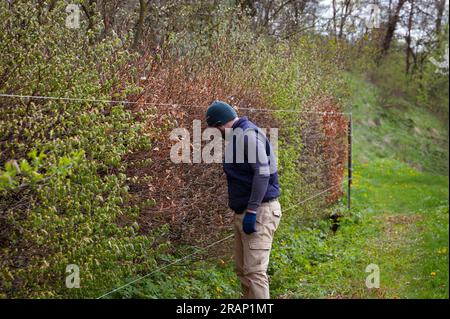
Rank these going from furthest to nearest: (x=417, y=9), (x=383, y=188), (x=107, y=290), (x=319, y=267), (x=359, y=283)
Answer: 1. (x=417, y=9)
2. (x=383, y=188)
3. (x=319, y=267)
4. (x=359, y=283)
5. (x=107, y=290)

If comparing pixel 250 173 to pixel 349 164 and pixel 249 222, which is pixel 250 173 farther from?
pixel 349 164

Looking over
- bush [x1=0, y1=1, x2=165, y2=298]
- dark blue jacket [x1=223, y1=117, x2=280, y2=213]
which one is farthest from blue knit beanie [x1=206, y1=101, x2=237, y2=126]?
bush [x1=0, y1=1, x2=165, y2=298]

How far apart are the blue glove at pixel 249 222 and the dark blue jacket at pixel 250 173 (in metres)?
0.07

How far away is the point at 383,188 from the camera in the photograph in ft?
63.0

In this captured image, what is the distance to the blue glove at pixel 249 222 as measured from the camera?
5.50 m

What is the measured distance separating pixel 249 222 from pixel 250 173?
445 millimetres

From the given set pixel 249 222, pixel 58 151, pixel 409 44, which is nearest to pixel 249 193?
pixel 249 222

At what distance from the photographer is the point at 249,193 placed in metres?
5.66

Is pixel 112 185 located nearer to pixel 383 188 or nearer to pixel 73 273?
pixel 73 273

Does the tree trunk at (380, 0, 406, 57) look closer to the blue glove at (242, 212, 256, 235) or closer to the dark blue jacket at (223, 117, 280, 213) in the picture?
the dark blue jacket at (223, 117, 280, 213)

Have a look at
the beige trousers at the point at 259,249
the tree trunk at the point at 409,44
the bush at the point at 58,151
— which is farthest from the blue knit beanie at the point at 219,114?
the tree trunk at the point at 409,44

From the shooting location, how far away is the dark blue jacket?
548cm
